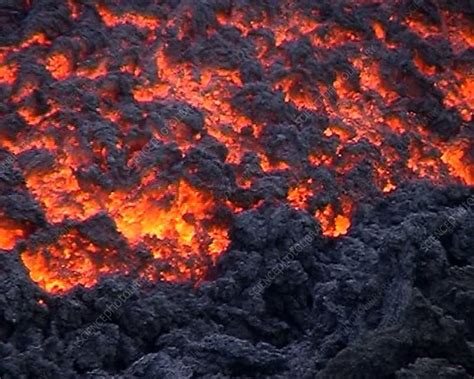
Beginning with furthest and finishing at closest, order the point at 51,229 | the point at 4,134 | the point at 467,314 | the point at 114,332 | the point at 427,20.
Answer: the point at 427,20
the point at 4,134
the point at 51,229
the point at 114,332
the point at 467,314

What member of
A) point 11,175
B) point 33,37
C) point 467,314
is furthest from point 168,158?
point 467,314

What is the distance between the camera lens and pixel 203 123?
4531 mm

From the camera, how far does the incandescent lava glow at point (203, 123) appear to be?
159 inches

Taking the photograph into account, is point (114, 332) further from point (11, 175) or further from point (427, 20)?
point (427, 20)

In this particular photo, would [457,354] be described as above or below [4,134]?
below

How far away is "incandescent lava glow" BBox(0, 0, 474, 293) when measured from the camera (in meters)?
4.04

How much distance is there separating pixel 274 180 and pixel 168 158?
64 cm

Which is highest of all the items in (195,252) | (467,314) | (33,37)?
(33,37)

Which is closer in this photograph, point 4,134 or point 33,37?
point 4,134

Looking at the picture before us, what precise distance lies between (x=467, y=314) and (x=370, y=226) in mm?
1080

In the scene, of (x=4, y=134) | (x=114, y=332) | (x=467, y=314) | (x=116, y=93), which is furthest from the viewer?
(x=116, y=93)

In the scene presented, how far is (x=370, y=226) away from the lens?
4.38m

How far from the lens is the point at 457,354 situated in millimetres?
3092

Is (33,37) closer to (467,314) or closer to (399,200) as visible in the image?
(399,200)
